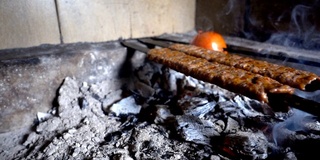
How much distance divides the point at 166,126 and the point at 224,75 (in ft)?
3.21

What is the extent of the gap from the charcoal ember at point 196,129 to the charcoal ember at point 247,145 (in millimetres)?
206

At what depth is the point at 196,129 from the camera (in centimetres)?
249

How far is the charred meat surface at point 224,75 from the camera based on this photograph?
177 centimetres

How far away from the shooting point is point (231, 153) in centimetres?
219

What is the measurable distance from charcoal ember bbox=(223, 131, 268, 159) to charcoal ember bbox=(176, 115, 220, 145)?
8.1 inches

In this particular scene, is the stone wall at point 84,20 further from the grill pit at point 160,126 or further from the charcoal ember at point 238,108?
the charcoal ember at point 238,108

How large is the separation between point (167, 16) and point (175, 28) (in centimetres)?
33

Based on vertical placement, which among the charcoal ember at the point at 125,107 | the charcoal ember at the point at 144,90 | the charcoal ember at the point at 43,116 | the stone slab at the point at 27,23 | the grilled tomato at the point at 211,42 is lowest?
the charcoal ember at the point at 43,116

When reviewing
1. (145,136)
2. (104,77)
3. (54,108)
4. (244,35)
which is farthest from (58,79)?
(244,35)

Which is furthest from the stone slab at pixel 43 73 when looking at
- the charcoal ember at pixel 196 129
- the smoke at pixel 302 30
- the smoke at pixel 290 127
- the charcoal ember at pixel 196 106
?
the smoke at pixel 302 30

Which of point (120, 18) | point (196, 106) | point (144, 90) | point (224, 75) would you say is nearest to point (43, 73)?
point (144, 90)

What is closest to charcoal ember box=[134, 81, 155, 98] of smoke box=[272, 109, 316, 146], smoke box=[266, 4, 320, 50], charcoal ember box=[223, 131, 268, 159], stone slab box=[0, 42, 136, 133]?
stone slab box=[0, 42, 136, 133]

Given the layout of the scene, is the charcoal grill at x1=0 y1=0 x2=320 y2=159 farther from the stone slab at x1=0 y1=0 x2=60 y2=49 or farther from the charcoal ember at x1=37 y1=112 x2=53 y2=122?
the stone slab at x1=0 y1=0 x2=60 y2=49

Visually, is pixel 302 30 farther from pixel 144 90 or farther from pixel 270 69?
pixel 144 90
